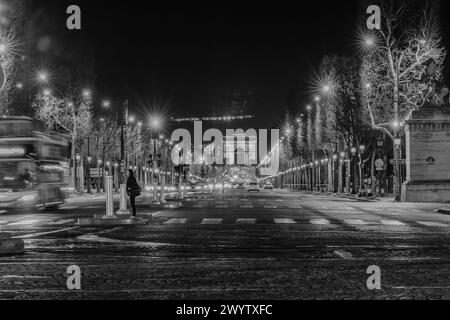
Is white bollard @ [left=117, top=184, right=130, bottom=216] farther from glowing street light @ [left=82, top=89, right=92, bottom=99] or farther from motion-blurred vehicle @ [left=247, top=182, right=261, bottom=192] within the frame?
motion-blurred vehicle @ [left=247, top=182, right=261, bottom=192]

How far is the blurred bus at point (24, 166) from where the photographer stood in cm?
3516

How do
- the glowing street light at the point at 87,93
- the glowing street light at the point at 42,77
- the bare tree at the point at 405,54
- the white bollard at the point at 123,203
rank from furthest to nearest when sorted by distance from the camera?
the glowing street light at the point at 87,93 → the glowing street light at the point at 42,77 → the bare tree at the point at 405,54 → the white bollard at the point at 123,203

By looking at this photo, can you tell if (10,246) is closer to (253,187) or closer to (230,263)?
(230,263)

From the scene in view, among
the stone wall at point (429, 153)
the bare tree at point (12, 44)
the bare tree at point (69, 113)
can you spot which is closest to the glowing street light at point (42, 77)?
the bare tree at point (69, 113)

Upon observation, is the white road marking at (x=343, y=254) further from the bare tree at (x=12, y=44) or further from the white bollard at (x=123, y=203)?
the bare tree at (x=12, y=44)

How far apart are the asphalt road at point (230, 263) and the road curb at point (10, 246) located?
22 cm

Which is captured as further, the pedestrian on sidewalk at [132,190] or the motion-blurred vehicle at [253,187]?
the motion-blurred vehicle at [253,187]

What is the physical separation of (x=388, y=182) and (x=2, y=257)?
3720 inches

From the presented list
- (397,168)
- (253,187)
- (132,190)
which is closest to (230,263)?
(132,190)

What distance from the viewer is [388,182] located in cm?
10606

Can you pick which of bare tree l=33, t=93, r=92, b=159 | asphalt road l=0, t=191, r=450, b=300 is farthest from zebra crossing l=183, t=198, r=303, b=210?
bare tree l=33, t=93, r=92, b=159

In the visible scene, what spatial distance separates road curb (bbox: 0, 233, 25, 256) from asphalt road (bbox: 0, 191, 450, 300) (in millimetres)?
223

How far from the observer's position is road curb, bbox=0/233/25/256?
15688 millimetres
